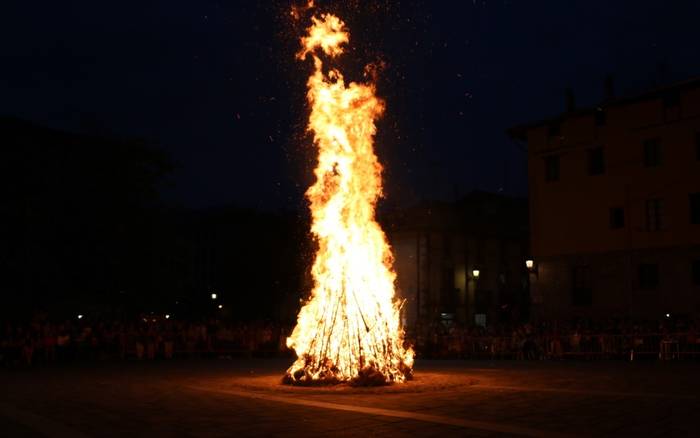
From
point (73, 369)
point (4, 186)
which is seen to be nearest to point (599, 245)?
point (73, 369)

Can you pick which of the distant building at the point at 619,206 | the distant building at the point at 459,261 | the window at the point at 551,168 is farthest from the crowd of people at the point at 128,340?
the distant building at the point at 459,261

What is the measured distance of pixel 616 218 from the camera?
33.3 metres

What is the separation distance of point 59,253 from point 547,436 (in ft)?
81.5

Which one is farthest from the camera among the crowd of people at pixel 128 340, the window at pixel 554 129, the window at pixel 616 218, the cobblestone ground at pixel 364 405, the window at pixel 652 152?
the window at pixel 554 129

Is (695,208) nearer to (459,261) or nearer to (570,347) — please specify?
(570,347)

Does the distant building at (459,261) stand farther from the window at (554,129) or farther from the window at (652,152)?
the window at (652,152)

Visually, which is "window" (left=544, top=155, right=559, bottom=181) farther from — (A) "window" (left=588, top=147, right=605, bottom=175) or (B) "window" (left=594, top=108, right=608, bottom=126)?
(B) "window" (left=594, top=108, right=608, bottom=126)

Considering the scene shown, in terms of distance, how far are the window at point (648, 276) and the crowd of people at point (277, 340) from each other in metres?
2.11

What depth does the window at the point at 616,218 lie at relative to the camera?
33125 mm

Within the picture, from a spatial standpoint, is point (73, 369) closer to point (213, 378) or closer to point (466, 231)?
point (213, 378)

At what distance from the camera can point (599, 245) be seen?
33.5m

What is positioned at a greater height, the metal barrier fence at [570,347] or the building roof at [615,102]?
the building roof at [615,102]

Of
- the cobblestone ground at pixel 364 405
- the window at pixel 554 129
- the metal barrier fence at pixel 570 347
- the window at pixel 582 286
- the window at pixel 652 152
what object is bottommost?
the cobblestone ground at pixel 364 405

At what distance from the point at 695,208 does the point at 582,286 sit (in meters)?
5.99
